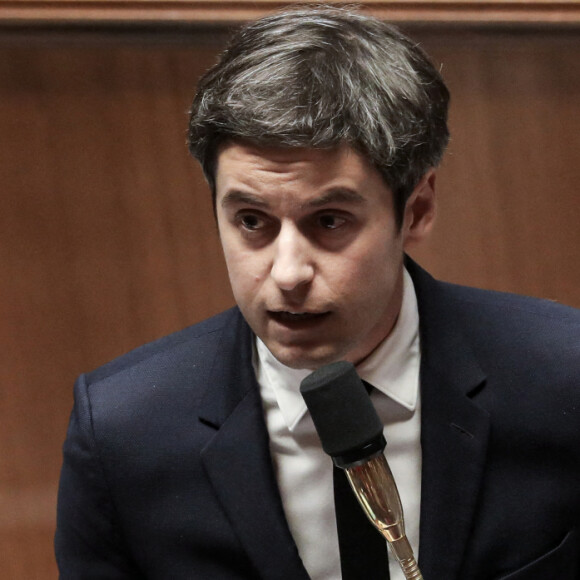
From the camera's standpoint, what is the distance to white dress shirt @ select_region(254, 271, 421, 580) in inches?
42.3

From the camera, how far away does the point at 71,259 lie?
1.44 meters

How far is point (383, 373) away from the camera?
42.8 inches

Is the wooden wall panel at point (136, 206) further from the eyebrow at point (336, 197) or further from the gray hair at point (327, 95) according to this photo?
the eyebrow at point (336, 197)

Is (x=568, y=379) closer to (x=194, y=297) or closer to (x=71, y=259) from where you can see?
(x=194, y=297)

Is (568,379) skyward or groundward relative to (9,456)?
skyward

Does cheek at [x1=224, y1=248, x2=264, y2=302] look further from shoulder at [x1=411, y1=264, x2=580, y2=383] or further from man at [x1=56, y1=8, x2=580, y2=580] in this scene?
shoulder at [x1=411, y1=264, x2=580, y2=383]

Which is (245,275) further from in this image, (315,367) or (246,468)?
(246,468)

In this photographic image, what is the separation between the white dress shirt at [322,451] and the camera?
1.07 m

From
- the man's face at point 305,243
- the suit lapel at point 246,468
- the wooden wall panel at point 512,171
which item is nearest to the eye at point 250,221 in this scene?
the man's face at point 305,243

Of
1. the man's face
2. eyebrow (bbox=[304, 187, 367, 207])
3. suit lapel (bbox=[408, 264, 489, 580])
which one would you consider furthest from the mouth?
suit lapel (bbox=[408, 264, 489, 580])

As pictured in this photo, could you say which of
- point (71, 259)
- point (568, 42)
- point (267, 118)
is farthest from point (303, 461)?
point (568, 42)

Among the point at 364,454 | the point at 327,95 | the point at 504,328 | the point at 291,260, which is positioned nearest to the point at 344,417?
the point at 364,454

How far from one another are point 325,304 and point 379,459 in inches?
9.7

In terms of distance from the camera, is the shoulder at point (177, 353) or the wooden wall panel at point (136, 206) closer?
the shoulder at point (177, 353)
